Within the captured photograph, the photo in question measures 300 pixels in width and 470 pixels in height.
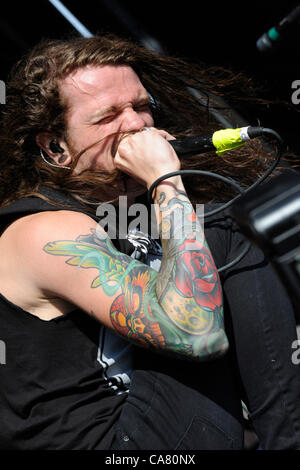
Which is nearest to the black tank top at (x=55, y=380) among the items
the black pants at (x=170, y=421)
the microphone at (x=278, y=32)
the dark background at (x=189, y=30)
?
the black pants at (x=170, y=421)

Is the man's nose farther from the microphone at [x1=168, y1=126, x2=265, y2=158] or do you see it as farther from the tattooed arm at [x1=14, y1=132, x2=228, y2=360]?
the tattooed arm at [x1=14, y1=132, x2=228, y2=360]

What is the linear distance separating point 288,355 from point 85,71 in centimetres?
99

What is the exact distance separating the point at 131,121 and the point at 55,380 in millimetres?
741

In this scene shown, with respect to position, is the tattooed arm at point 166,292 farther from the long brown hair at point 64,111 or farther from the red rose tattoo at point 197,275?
the long brown hair at point 64,111

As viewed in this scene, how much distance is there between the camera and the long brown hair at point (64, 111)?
57.6 inches

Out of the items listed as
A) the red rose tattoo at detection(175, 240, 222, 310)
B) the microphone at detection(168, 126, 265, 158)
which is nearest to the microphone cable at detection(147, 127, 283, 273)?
the microphone at detection(168, 126, 265, 158)

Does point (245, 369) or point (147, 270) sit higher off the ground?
point (147, 270)

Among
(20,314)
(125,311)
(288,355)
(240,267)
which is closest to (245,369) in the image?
(288,355)

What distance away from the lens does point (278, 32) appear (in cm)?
120

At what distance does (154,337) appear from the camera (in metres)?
1.13

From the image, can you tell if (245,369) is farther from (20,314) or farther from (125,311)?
(20,314)

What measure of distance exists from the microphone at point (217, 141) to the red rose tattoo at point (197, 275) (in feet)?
1.02

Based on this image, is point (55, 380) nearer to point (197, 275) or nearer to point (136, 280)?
point (136, 280)

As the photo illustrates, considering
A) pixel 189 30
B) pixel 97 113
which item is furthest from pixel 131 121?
pixel 189 30
